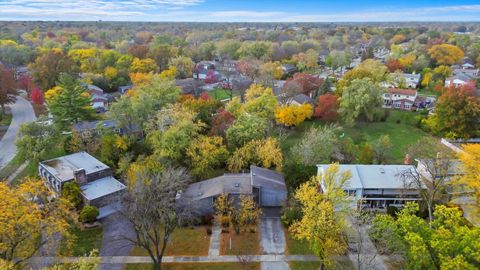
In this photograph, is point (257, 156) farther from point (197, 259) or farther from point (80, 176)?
point (80, 176)

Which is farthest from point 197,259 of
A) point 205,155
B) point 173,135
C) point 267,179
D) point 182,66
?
point 182,66

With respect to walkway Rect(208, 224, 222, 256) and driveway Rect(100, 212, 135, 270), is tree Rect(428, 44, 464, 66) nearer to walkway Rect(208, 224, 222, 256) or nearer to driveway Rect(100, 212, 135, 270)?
walkway Rect(208, 224, 222, 256)

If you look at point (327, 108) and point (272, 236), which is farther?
point (327, 108)

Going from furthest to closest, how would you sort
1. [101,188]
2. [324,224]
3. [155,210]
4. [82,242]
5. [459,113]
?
1. [459,113]
2. [101,188]
3. [82,242]
4. [155,210]
5. [324,224]

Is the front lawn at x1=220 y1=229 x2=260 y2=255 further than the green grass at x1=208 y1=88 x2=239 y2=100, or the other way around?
the green grass at x1=208 y1=88 x2=239 y2=100

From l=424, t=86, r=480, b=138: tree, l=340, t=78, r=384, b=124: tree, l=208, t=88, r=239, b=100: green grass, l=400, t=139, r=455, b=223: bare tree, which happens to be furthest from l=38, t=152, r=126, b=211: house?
l=424, t=86, r=480, b=138: tree

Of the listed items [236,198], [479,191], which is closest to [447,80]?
[479,191]

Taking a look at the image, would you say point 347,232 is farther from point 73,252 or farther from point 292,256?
point 73,252
